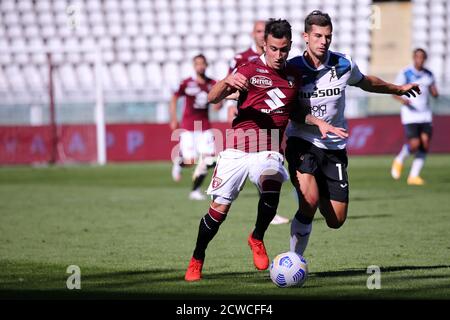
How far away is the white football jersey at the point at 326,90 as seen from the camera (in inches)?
307

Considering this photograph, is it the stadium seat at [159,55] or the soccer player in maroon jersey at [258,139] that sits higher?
the soccer player in maroon jersey at [258,139]

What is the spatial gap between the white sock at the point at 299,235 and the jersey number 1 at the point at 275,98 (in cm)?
105

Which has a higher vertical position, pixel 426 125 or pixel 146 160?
pixel 426 125

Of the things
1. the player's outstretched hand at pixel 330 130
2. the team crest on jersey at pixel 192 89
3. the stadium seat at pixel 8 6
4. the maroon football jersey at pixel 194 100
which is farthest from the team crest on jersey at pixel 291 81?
the stadium seat at pixel 8 6

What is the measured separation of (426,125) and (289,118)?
10792mm

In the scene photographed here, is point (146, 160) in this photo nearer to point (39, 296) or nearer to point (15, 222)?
point (15, 222)

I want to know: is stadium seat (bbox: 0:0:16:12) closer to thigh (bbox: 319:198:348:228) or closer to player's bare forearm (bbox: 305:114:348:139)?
thigh (bbox: 319:198:348:228)

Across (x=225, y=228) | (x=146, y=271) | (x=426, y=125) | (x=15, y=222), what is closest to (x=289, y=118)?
(x=146, y=271)

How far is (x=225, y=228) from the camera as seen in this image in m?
11.7

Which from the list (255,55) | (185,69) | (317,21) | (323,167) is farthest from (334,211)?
(185,69)

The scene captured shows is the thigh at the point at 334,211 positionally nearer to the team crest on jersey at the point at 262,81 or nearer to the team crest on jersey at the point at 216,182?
the team crest on jersey at the point at 216,182

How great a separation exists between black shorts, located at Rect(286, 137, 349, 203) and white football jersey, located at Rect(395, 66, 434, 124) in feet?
33.7

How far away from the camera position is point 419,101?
1822 cm

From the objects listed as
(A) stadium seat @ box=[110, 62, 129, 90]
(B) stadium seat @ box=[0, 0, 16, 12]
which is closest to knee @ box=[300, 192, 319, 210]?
(A) stadium seat @ box=[110, 62, 129, 90]
